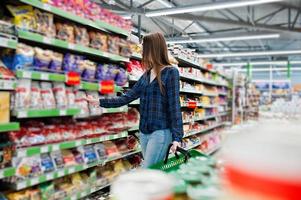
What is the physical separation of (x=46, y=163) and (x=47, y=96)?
0.54 metres

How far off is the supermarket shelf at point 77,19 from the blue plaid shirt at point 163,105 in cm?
74

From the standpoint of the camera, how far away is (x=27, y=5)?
2459 mm

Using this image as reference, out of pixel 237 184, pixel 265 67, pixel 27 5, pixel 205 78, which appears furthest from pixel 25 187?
pixel 265 67

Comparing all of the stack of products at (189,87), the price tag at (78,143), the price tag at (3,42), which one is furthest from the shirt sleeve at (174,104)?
the stack of products at (189,87)

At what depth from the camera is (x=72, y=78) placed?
9.47 feet

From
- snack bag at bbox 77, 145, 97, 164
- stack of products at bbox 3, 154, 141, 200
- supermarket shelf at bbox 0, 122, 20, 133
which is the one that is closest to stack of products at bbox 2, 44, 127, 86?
supermarket shelf at bbox 0, 122, 20, 133

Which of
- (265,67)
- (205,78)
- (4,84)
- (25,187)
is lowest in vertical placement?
(25,187)

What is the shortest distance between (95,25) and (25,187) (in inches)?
63.4

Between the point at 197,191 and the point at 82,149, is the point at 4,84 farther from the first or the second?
the point at 197,191

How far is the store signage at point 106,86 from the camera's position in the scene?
3.32 metres

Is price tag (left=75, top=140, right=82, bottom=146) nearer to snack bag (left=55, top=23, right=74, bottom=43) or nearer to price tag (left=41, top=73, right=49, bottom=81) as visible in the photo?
price tag (left=41, top=73, right=49, bottom=81)

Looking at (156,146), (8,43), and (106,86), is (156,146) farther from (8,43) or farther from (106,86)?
(8,43)

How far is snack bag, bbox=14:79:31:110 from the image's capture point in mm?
2330

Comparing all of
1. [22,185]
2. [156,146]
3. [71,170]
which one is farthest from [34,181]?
[156,146]
